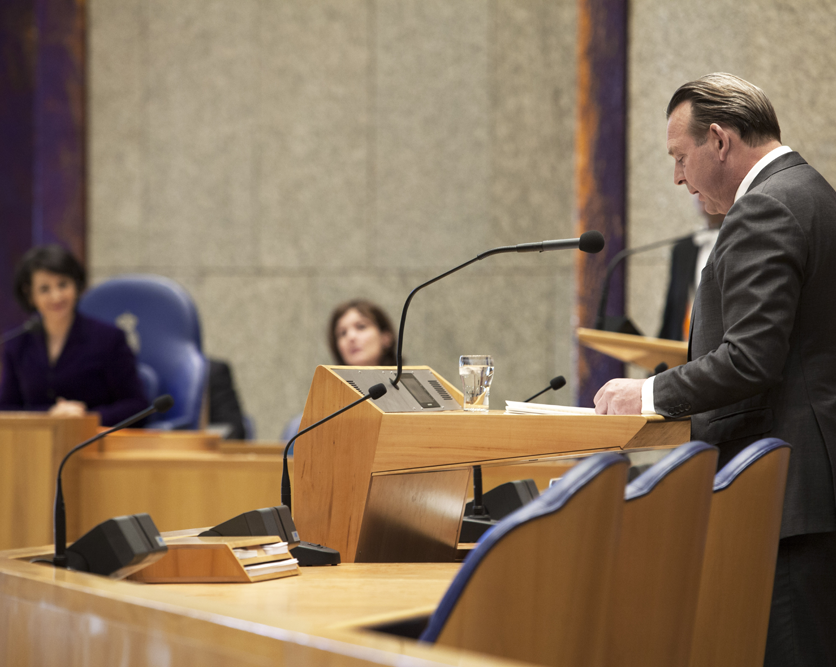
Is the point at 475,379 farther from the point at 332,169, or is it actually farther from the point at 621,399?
the point at 332,169

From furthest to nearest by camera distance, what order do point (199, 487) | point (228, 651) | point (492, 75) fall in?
point (492, 75) → point (199, 487) → point (228, 651)

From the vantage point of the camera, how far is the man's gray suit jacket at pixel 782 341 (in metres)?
1.61

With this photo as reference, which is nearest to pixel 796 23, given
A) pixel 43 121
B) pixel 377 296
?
pixel 377 296

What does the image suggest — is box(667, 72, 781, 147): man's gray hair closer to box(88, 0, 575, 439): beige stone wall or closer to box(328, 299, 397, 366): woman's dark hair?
box(328, 299, 397, 366): woman's dark hair

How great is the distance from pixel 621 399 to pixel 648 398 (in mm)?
44

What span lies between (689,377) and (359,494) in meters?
0.58

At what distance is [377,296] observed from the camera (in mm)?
5645

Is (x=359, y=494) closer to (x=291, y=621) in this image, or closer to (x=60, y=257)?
(x=291, y=621)

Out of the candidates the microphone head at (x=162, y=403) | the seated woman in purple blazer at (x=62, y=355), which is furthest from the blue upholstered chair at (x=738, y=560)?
the seated woman in purple blazer at (x=62, y=355)

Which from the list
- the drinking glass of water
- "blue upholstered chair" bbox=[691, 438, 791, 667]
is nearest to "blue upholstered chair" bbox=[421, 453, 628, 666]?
"blue upholstered chair" bbox=[691, 438, 791, 667]

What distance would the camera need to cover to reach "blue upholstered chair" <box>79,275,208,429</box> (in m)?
4.19

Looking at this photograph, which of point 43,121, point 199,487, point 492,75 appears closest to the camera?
point 199,487

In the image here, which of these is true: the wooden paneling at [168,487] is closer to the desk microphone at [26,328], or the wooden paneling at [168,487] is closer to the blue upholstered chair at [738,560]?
the desk microphone at [26,328]

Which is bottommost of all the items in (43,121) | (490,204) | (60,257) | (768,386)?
(768,386)
